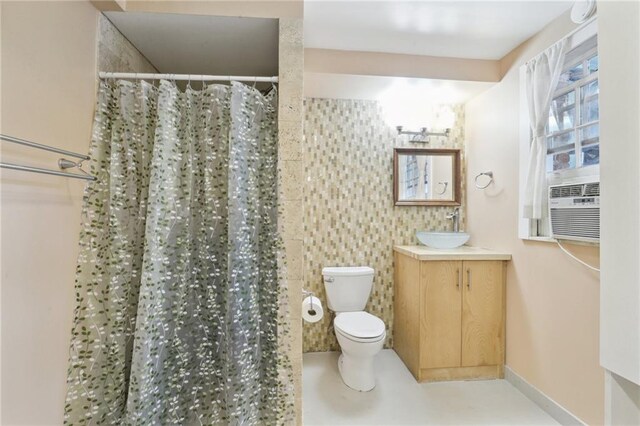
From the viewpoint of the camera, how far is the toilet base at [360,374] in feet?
7.20

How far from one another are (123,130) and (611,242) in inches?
75.6

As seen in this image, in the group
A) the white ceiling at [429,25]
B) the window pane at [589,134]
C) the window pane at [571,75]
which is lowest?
the window pane at [589,134]

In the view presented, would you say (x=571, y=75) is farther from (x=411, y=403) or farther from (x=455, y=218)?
(x=411, y=403)

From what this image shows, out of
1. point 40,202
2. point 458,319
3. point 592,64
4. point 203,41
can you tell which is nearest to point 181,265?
point 40,202

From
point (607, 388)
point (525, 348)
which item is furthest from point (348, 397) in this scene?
point (607, 388)

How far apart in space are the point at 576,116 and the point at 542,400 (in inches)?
70.6

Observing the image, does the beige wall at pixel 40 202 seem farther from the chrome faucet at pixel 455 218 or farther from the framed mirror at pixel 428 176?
the chrome faucet at pixel 455 218

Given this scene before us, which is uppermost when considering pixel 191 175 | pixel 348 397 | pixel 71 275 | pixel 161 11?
pixel 161 11

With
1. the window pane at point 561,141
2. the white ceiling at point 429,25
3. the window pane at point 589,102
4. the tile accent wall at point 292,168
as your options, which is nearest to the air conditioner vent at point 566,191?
the window pane at point 561,141

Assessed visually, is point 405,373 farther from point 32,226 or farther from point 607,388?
point 32,226

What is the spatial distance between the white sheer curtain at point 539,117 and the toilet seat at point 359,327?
126cm

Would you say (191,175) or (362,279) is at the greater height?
(191,175)

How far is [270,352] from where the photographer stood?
155 centimetres

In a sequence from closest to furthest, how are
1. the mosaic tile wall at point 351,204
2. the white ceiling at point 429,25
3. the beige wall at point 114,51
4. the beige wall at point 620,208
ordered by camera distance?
the beige wall at point 620,208 < the beige wall at point 114,51 < the white ceiling at point 429,25 < the mosaic tile wall at point 351,204
